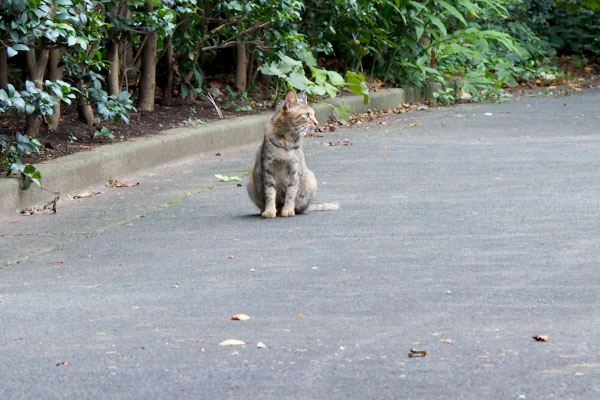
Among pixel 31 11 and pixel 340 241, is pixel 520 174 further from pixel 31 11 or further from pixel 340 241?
pixel 31 11

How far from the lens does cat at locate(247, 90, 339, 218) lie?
7.81 meters

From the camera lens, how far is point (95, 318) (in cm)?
495

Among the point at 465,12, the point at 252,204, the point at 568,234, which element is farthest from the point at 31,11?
the point at 465,12

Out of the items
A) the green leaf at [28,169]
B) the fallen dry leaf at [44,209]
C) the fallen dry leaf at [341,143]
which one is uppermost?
the green leaf at [28,169]

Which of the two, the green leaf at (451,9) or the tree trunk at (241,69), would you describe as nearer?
the tree trunk at (241,69)

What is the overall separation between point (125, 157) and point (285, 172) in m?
2.26

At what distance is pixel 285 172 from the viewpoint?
7.91 m

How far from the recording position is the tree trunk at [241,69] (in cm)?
1409

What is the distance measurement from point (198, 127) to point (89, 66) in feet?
5.12

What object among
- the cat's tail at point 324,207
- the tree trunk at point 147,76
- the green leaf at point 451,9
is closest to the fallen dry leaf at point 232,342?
the cat's tail at point 324,207

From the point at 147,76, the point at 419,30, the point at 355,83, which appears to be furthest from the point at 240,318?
the point at 419,30

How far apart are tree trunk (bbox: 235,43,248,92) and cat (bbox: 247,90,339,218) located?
6.13 metres

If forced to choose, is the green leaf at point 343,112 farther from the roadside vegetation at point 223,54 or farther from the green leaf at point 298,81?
the green leaf at point 298,81

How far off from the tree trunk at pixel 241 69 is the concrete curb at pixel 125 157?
1059 mm
